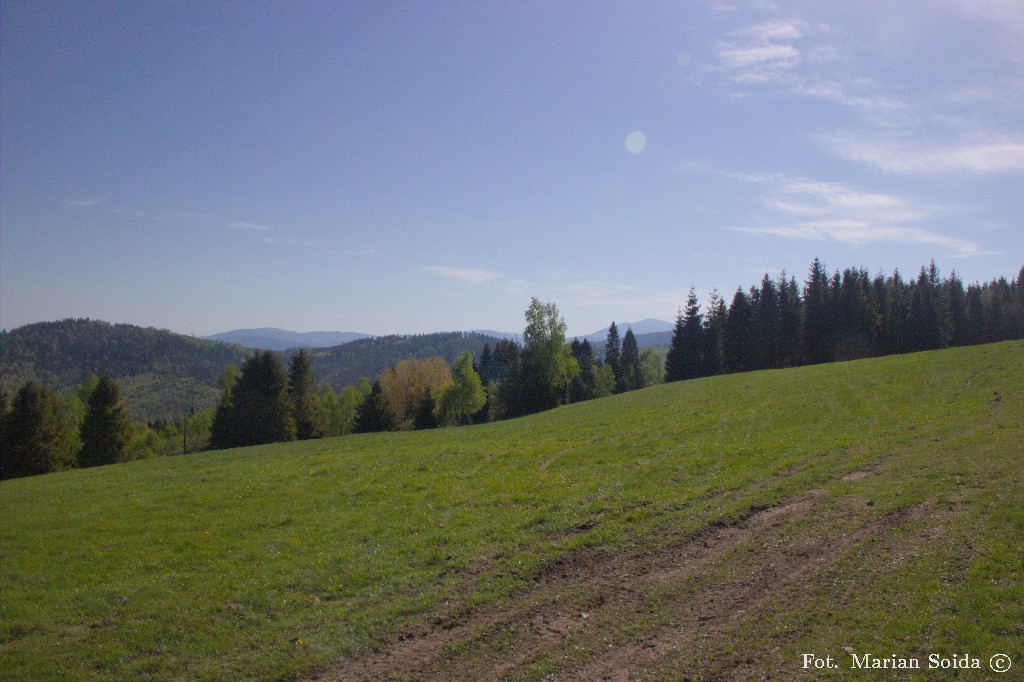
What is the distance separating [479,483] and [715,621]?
35.0 ft

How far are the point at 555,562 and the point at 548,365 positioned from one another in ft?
196

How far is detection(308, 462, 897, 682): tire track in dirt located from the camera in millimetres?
8211

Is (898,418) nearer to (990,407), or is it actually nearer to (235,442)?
(990,407)

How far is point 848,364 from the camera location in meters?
38.5

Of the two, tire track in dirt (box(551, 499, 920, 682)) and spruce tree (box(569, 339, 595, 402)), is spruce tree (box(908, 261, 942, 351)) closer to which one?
spruce tree (box(569, 339, 595, 402))

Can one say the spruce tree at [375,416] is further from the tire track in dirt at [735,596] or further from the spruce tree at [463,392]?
the tire track in dirt at [735,596]

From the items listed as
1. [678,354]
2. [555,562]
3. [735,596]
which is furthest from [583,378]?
[735,596]

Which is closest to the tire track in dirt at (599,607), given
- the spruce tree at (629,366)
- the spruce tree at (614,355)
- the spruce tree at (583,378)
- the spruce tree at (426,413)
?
the spruce tree at (426,413)

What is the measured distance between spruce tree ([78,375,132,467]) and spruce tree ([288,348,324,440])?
16.7 metres

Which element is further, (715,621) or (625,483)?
(625,483)

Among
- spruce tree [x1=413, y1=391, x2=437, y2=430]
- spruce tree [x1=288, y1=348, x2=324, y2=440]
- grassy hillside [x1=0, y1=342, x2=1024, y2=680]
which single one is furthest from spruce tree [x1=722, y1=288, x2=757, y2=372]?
spruce tree [x1=288, y1=348, x2=324, y2=440]

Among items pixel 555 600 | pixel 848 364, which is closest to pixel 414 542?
pixel 555 600

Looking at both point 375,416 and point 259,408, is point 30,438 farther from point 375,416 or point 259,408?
point 375,416

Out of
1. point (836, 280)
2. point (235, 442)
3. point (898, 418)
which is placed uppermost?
point (836, 280)
